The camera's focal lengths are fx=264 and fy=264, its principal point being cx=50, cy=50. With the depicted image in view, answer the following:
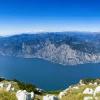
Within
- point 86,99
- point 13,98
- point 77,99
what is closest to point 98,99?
point 86,99

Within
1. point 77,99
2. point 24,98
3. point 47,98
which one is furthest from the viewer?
point 77,99

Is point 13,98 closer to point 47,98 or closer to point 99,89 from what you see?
point 47,98

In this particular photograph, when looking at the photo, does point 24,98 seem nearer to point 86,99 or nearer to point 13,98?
point 13,98

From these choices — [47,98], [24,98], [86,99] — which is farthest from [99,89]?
[24,98]

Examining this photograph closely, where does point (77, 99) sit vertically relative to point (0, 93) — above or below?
below

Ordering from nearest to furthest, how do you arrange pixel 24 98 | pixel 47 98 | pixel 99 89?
pixel 24 98 → pixel 47 98 → pixel 99 89

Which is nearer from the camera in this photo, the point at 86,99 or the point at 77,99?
the point at 86,99

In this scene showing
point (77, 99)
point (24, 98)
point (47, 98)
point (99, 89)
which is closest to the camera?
point (24, 98)

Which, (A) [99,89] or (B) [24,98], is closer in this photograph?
(B) [24,98]

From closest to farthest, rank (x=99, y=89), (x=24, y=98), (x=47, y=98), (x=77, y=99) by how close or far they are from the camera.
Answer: (x=24, y=98)
(x=47, y=98)
(x=77, y=99)
(x=99, y=89)
